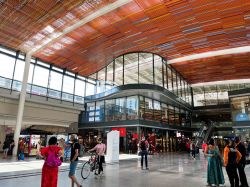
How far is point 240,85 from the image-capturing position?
27.3 meters

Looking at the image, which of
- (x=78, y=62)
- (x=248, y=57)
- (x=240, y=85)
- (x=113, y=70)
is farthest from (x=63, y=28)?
(x=240, y=85)

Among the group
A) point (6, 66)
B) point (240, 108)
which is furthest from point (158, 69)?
point (6, 66)

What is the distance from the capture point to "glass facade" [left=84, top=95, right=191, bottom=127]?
19.1m

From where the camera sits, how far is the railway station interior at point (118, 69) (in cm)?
1263

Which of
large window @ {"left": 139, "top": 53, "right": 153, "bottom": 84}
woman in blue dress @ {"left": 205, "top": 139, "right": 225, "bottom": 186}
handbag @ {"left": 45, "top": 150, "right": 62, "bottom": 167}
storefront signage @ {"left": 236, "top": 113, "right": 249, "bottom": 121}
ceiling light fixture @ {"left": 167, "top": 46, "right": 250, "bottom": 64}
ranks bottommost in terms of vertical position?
woman in blue dress @ {"left": 205, "top": 139, "right": 225, "bottom": 186}

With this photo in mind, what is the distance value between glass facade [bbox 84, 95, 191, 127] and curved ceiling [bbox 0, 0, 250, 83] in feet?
15.6

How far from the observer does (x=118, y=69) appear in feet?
67.5

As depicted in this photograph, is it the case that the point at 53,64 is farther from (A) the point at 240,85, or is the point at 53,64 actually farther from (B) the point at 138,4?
(A) the point at 240,85

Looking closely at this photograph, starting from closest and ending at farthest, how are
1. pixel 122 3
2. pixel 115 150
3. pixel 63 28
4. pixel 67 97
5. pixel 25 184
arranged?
pixel 25 184, pixel 122 3, pixel 115 150, pixel 63 28, pixel 67 97

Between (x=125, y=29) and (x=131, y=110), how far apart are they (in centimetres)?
787

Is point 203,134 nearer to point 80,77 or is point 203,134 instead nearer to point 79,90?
point 79,90

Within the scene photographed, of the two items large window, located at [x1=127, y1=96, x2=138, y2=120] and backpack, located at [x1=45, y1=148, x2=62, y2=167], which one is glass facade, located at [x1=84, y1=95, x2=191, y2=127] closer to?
large window, located at [x1=127, y1=96, x2=138, y2=120]

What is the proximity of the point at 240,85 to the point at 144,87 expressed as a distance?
58.2ft

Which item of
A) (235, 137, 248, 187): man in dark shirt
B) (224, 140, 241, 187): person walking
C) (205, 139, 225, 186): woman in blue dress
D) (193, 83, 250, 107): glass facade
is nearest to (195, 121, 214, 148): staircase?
(193, 83, 250, 107): glass facade
